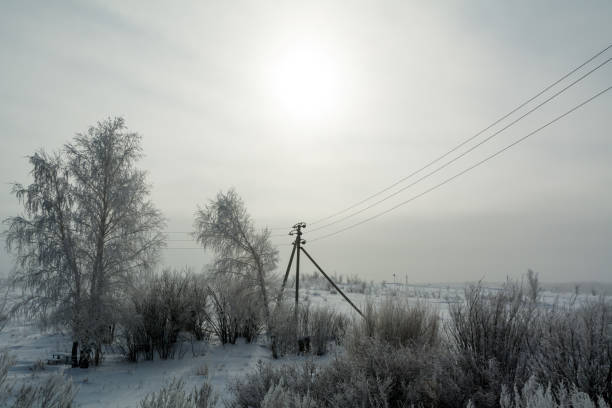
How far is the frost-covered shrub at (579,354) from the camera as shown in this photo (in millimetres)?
4086

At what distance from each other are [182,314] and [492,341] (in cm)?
963

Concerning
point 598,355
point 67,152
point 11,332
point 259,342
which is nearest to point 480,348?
point 598,355

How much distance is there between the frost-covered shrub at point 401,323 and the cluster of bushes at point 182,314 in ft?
18.9

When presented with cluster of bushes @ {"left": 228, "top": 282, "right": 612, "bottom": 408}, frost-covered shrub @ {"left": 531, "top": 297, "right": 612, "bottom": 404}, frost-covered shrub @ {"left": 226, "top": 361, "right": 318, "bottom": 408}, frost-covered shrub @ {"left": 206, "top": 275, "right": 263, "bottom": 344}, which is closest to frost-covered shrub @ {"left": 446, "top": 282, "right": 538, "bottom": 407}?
cluster of bushes @ {"left": 228, "top": 282, "right": 612, "bottom": 408}

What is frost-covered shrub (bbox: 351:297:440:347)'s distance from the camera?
7797 millimetres

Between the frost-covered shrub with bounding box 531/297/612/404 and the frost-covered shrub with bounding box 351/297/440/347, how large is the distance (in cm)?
290

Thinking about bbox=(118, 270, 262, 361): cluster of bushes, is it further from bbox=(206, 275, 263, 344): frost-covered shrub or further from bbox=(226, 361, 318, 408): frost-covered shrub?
bbox=(226, 361, 318, 408): frost-covered shrub

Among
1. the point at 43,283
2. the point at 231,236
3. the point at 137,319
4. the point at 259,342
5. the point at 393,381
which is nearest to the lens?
the point at 393,381

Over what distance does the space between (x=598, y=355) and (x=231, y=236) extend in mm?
11567

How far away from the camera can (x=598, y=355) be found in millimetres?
→ 4332

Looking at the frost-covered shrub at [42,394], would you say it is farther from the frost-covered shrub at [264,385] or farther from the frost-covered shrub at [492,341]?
the frost-covered shrub at [492,341]

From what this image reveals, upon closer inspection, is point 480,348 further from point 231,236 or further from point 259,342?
point 231,236

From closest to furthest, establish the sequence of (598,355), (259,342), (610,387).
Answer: (610,387) → (598,355) → (259,342)

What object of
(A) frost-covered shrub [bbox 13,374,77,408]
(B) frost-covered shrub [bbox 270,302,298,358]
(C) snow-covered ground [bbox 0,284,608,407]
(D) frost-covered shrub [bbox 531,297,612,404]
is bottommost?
(C) snow-covered ground [bbox 0,284,608,407]
